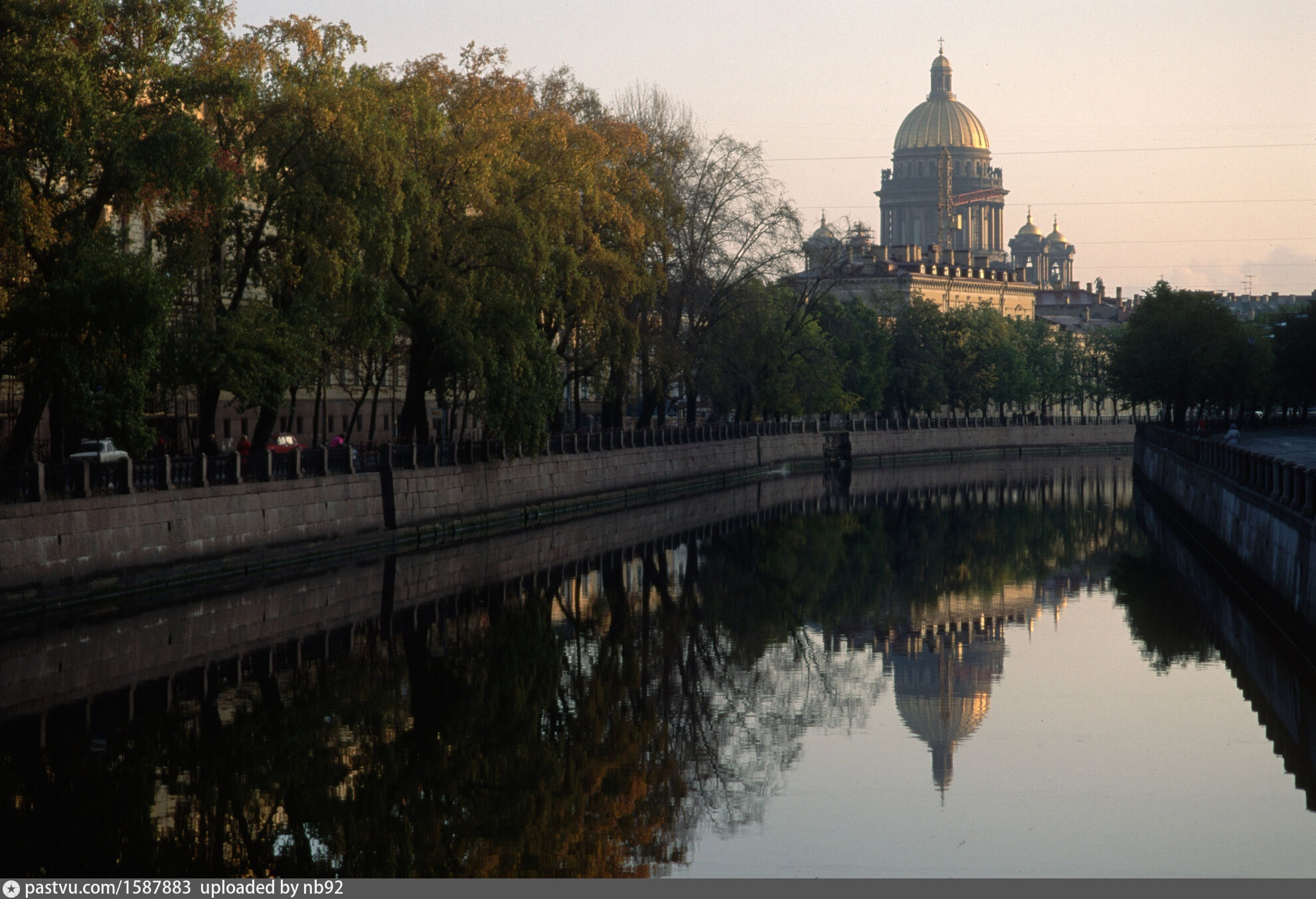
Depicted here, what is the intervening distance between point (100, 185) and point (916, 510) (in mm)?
32932

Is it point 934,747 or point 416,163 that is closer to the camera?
point 934,747

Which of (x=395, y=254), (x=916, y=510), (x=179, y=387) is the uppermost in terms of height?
(x=395, y=254)

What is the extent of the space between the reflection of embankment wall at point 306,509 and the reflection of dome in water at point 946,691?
13490 millimetres

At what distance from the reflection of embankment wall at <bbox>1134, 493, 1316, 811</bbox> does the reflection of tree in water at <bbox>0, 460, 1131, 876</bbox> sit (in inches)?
135

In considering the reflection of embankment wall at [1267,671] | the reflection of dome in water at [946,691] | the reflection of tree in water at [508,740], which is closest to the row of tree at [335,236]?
the reflection of tree in water at [508,740]

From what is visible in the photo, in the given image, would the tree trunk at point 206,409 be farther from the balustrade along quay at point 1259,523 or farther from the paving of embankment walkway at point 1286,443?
the paving of embankment walkway at point 1286,443

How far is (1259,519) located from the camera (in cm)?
2905

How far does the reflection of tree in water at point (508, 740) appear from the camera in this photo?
14375 mm

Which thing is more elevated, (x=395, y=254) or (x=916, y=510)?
(x=395, y=254)

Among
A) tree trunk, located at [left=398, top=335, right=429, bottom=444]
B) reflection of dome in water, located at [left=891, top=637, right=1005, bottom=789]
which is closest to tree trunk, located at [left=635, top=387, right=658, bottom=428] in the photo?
tree trunk, located at [left=398, top=335, right=429, bottom=444]

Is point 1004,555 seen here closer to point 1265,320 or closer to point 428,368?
point 428,368

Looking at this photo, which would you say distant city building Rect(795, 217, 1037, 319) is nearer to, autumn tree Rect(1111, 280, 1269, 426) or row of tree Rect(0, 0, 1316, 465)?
autumn tree Rect(1111, 280, 1269, 426)

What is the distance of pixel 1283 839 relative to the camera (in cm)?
1479

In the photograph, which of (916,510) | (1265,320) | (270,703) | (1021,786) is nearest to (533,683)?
(270,703)
